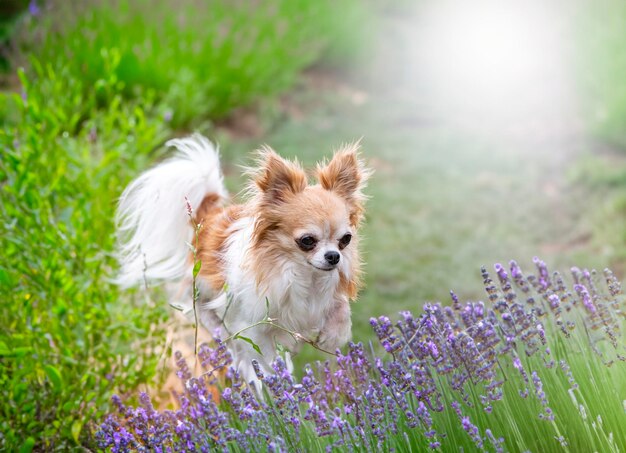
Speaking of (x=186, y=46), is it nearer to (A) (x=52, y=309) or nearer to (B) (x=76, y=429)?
(A) (x=52, y=309)

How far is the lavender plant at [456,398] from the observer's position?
2463 millimetres

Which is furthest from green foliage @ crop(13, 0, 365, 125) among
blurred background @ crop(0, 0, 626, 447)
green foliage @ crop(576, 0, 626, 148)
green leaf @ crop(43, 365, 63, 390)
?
green leaf @ crop(43, 365, 63, 390)

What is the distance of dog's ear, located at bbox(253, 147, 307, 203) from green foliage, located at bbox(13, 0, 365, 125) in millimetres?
3656

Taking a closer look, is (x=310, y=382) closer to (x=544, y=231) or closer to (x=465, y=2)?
(x=544, y=231)

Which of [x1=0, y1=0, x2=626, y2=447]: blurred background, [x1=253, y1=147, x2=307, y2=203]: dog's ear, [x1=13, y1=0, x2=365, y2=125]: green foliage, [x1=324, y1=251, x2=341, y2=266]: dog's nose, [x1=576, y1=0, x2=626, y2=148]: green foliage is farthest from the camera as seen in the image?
[x1=576, y1=0, x2=626, y2=148]: green foliage

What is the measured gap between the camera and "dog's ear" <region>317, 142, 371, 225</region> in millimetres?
2984

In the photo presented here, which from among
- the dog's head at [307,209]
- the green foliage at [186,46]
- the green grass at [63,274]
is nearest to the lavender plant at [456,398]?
the dog's head at [307,209]

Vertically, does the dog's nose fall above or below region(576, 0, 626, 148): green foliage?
below

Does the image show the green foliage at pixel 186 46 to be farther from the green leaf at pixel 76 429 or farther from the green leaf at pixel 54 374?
the green leaf at pixel 54 374

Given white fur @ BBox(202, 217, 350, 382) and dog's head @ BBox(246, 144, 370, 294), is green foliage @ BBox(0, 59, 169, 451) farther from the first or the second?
dog's head @ BBox(246, 144, 370, 294)

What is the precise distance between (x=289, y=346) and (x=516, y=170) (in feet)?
18.0

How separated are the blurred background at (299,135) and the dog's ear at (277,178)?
0.94m

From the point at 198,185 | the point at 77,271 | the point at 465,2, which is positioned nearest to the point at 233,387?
the point at 198,185

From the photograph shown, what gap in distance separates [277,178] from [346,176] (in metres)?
0.25
